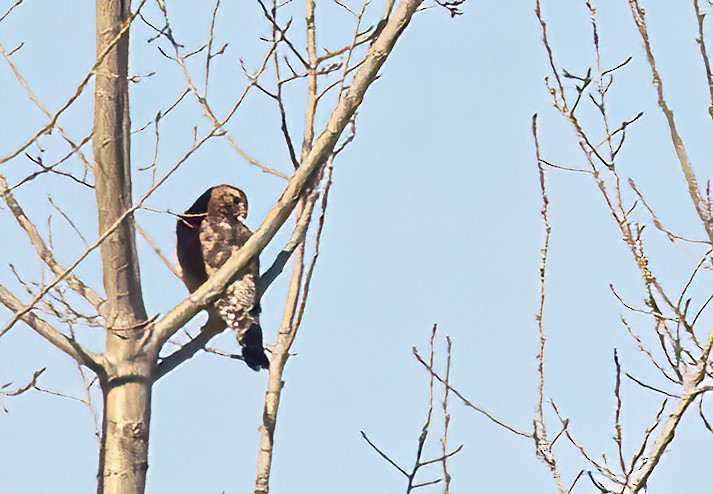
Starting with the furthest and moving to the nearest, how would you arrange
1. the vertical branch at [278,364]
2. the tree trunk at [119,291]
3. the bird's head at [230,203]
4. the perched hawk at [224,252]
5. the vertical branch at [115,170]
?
1. the bird's head at [230,203]
2. the perched hawk at [224,252]
3. the vertical branch at [115,170]
4. the tree trunk at [119,291]
5. the vertical branch at [278,364]

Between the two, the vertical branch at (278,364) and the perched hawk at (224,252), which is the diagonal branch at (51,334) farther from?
the perched hawk at (224,252)

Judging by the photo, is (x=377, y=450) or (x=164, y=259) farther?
(x=164, y=259)

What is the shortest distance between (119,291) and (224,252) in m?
2.62

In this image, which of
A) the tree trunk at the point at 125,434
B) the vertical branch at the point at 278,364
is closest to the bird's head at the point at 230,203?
the vertical branch at the point at 278,364

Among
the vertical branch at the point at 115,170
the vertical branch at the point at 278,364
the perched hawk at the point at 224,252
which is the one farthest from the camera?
the perched hawk at the point at 224,252

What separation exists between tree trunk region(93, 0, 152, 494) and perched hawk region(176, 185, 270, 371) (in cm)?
150

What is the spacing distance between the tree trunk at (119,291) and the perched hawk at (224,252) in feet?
4.93

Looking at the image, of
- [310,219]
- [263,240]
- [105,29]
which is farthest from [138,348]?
[105,29]

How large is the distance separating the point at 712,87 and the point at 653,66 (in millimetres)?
204

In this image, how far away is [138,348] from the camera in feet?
11.9

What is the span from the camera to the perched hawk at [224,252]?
5348 millimetres

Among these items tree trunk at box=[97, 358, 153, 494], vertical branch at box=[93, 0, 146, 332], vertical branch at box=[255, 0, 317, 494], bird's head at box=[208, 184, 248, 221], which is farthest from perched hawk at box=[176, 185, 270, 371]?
tree trunk at box=[97, 358, 153, 494]

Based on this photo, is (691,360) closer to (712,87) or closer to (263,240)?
(712,87)

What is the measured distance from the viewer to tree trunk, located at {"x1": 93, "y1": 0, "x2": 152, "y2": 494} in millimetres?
3506
